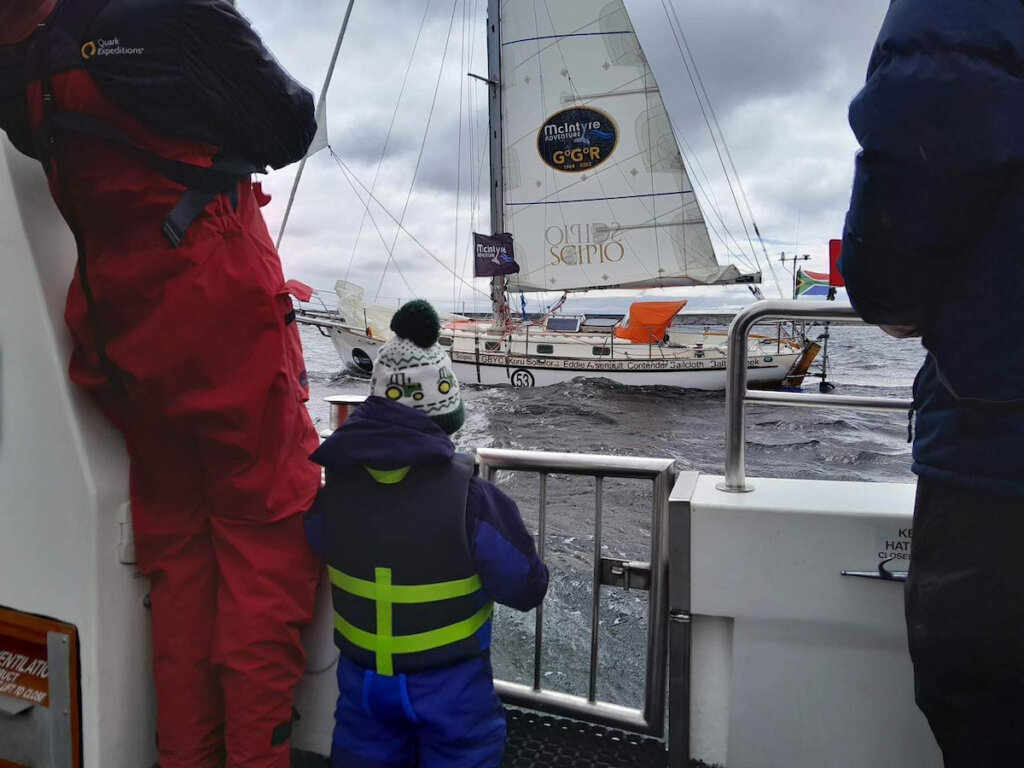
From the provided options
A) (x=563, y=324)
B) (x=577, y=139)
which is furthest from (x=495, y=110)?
(x=563, y=324)

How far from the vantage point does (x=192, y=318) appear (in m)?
1.32

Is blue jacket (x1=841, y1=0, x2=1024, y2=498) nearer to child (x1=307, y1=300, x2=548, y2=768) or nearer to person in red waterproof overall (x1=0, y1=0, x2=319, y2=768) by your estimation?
child (x1=307, y1=300, x2=548, y2=768)

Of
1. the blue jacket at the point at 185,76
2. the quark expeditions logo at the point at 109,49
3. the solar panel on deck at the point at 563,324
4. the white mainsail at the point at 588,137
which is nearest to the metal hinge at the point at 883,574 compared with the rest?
the blue jacket at the point at 185,76

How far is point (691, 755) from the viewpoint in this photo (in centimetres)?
179

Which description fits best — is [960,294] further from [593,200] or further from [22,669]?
[593,200]

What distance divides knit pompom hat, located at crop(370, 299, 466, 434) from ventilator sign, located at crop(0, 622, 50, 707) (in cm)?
100

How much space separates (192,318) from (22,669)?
101 centimetres

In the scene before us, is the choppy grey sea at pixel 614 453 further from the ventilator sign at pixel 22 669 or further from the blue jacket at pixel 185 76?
the ventilator sign at pixel 22 669

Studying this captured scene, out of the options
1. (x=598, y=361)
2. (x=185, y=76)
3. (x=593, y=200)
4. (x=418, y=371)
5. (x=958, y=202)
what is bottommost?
(x=598, y=361)

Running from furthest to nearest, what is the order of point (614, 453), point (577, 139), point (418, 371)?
point (577, 139) → point (614, 453) → point (418, 371)

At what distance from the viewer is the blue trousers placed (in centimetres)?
141

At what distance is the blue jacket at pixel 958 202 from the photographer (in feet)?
2.89

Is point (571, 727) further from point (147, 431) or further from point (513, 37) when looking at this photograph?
point (513, 37)

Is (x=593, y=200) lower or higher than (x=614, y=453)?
higher
